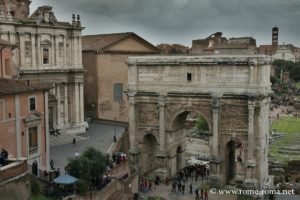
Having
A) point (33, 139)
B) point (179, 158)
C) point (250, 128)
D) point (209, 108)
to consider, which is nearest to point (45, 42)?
point (33, 139)

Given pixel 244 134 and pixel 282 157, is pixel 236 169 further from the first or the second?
pixel 282 157

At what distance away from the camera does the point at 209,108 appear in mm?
32375

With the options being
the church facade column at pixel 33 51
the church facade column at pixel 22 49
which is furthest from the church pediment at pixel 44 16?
the church facade column at pixel 22 49

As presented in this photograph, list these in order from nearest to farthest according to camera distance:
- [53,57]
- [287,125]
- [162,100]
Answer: [162,100]
[53,57]
[287,125]

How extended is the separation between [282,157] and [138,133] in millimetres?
23941

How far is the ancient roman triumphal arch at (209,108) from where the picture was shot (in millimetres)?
31016

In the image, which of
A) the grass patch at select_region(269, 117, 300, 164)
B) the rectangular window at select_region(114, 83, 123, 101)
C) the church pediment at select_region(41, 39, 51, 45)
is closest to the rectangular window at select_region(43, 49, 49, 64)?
the church pediment at select_region(41, 39, 51, 45)

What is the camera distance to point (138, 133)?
35.4 metres

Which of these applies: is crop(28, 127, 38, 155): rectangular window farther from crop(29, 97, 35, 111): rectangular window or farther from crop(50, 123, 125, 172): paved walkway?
crop(50, 123, 125, 172): paved walkway

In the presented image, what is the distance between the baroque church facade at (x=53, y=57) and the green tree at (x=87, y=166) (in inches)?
527

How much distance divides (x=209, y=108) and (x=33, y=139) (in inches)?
503

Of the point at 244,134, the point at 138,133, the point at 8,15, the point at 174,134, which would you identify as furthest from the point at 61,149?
the point at 244,134

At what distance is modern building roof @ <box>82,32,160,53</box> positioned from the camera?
161 ft

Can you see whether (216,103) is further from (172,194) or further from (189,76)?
(172,194)
